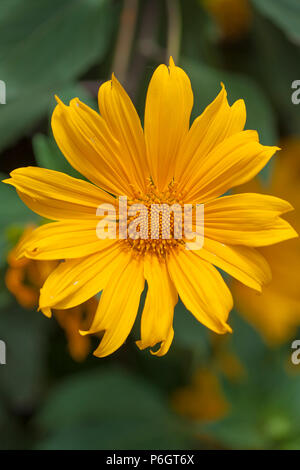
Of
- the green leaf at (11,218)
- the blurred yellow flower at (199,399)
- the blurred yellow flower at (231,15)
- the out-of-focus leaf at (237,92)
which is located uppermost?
the blurred yellow flower at (231,15)

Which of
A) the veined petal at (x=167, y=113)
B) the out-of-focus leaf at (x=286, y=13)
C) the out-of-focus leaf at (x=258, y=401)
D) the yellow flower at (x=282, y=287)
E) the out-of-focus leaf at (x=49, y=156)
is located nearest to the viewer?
the veined petal at (x=167, y=113)

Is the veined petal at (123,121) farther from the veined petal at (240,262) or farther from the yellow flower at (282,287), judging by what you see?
the yellow flower at (282,287)

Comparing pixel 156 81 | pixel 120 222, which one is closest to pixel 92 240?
pixel 120 222

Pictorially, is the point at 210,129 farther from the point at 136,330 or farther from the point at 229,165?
the point at 136,330

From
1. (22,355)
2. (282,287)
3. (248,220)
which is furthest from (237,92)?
(22,355)

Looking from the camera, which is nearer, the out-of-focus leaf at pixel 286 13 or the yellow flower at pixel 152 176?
the yellow flower at pixel 152 176

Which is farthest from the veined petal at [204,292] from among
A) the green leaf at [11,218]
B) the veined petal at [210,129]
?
the green leaf at [11,218]
